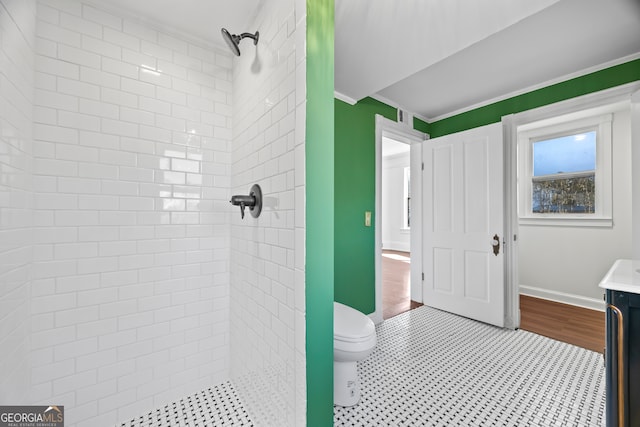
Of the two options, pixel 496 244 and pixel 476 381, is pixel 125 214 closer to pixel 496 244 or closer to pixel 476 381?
pixel 476 381

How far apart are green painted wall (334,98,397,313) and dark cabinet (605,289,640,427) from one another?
1.68 meters

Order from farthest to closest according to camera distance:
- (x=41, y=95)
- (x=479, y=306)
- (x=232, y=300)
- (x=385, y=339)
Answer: (x=479, y=306) < (x=385, y=339) < (x=232, y=300) < (x=41, y=95)

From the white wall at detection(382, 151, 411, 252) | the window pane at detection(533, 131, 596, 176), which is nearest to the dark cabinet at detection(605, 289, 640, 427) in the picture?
the window pane at detection(533, 131, 596, 176)

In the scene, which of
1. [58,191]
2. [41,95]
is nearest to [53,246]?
[58,191]

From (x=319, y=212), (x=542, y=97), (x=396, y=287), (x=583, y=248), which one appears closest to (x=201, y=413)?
(x=319, y=212)

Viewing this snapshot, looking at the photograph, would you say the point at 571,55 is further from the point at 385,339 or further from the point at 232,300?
the point at 232,300

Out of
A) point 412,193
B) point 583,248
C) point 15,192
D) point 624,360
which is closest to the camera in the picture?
point 624,360

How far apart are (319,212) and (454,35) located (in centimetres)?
144

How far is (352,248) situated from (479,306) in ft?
4.84

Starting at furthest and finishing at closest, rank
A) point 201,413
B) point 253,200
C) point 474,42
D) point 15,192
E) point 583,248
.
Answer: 1. point 583,248
2. point 474,42
3. point 201,413
4. point 253,200
5. point 15,192

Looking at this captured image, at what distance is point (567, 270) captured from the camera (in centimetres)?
325

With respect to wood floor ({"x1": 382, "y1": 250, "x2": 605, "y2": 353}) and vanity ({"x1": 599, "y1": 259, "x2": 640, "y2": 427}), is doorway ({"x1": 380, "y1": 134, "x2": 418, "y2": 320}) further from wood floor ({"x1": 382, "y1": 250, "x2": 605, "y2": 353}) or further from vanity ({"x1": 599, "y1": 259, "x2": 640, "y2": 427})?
vanity ({"x1": 599, "y1": 259, "x2": 640, "y2": 427})

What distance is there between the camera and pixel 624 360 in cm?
98

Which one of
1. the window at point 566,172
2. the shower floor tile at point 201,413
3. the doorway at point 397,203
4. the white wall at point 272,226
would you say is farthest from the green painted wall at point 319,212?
the doorway at point 397,203
